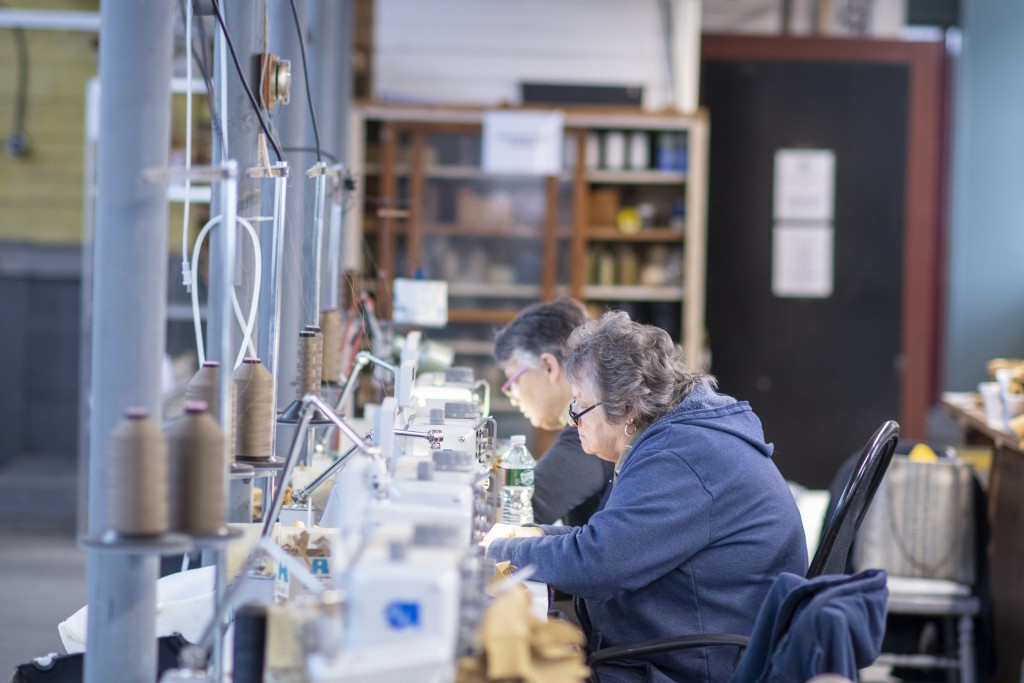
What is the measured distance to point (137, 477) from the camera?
137 cm

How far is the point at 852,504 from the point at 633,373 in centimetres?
51

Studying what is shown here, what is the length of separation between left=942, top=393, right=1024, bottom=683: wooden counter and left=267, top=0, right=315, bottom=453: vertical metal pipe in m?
2.09

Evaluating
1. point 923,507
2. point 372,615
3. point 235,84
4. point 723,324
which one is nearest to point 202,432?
point 372,615

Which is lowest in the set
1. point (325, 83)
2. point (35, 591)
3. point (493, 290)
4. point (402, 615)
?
point (35, 591)

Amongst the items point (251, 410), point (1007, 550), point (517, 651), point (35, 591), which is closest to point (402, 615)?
point (517, 651)

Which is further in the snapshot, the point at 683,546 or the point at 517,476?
the point at 517,476

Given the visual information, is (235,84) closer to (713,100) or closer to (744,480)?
(744,480)

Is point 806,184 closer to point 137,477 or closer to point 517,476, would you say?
point 517,476

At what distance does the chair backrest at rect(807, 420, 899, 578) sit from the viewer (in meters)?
2.31

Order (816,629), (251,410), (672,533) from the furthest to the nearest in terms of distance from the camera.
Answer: (672,533)
(251,410)
(816,629)

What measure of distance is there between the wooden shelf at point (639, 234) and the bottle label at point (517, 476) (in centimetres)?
330

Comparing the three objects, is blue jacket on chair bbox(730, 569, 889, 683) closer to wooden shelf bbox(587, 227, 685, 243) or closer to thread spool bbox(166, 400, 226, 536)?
thread spool bbox(166, 400, 226, 536)

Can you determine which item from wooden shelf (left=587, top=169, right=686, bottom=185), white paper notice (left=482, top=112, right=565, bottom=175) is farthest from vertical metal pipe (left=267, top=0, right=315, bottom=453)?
wooden shelf (left=587, top=169, right=686, bottom=185)

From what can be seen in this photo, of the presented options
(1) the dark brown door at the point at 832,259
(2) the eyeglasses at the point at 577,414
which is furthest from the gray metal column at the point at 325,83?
(1) the dark brown door at the point at 832,259
